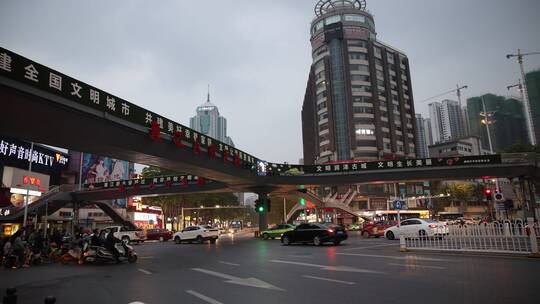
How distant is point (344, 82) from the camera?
106 m

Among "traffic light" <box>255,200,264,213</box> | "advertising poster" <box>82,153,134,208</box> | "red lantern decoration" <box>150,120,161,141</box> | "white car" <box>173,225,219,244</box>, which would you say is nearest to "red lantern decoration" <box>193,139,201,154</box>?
"red lantern decoration" <box>150,120,161,141</box>

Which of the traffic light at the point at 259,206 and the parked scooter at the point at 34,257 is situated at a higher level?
the traffic light at the point at 259,206

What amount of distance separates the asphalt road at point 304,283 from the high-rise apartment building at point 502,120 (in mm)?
140069

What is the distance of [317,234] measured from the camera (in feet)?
78.0

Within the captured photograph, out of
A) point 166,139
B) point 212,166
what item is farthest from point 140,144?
point 212,166

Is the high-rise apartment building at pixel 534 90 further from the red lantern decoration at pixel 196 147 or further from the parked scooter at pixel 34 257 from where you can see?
the parked scooter at pixel 34 257

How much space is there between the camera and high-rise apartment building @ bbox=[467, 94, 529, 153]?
132 m

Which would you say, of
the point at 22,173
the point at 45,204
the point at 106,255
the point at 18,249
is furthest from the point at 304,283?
the point at 45,204

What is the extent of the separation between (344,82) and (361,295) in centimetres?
10272

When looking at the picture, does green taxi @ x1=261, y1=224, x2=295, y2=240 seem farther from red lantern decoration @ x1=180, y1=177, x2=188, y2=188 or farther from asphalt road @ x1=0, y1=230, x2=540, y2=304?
asphalt road @ x1=0, y1=230, x2=540, y2=304

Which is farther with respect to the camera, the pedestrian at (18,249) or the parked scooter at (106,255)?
the parked scooter at (106,255)

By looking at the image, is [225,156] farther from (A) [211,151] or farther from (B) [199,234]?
(B) [199,234]

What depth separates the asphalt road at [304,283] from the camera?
7687mm

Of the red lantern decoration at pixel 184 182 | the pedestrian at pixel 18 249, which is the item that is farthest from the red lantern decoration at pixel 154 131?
the red lantern decoration at pixel 184 182
